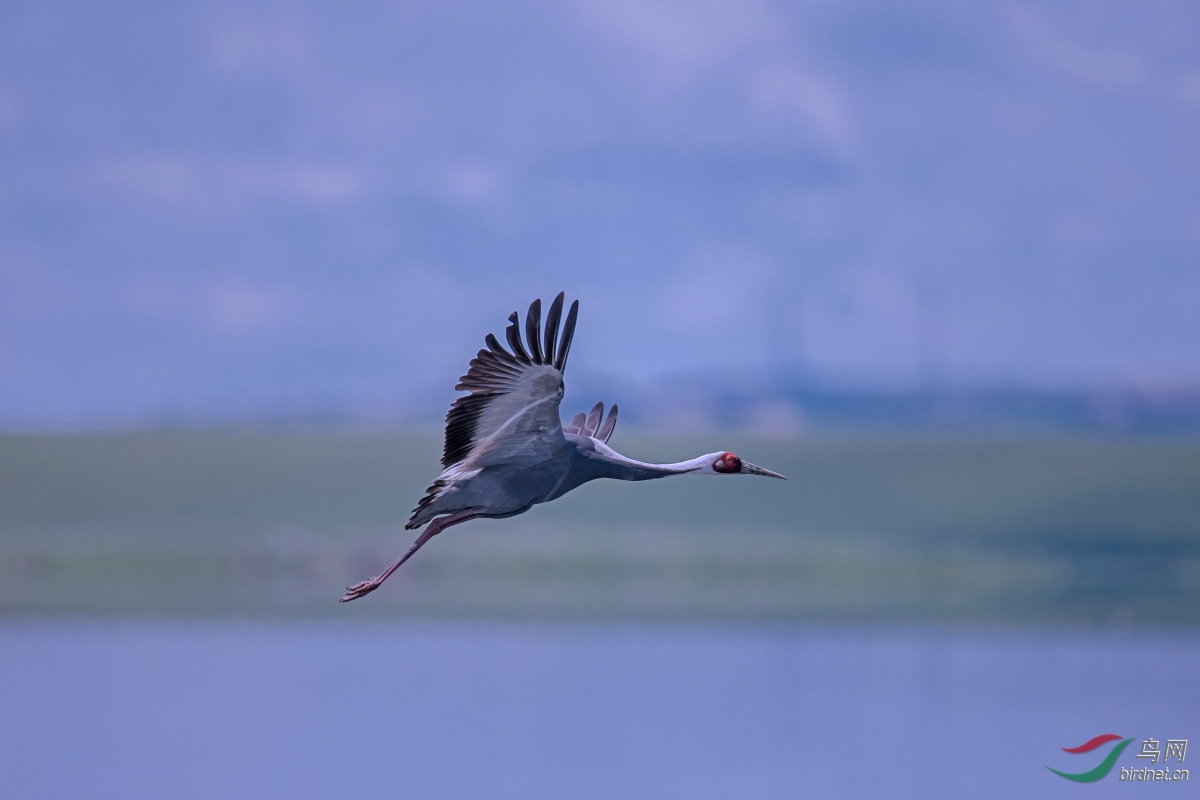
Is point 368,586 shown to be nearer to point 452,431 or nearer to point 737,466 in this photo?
point 452,431

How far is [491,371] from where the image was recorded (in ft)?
31.4

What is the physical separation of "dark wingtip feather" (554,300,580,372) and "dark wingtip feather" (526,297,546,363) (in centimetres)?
10

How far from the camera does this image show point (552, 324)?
30.6ft

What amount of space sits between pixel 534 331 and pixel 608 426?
2.25 m

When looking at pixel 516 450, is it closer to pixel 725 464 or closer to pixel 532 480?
pixel 532 480

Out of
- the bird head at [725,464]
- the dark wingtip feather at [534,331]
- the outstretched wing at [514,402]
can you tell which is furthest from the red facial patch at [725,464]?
the dark wingtip feather at [534,331]

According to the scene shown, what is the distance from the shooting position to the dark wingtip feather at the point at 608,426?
11.4 meters

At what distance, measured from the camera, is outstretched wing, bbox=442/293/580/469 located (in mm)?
9352

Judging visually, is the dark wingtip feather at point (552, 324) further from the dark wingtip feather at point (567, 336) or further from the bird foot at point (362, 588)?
the bird foot at point (362, 588)

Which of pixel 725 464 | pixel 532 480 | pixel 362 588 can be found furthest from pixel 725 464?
pixel 362 588

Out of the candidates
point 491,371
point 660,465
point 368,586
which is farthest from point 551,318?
point 368,586

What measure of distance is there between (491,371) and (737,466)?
187 cm

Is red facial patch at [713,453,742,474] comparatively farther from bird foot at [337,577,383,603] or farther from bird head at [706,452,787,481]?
bird foot at [337,577,383,603]

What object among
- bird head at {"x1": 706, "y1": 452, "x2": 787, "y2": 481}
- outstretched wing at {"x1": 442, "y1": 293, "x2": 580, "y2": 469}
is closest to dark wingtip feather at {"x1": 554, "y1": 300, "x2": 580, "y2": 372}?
outstretched wing at {"x1": 442, "y1": 293, "x2": 580, "y2": 469}
